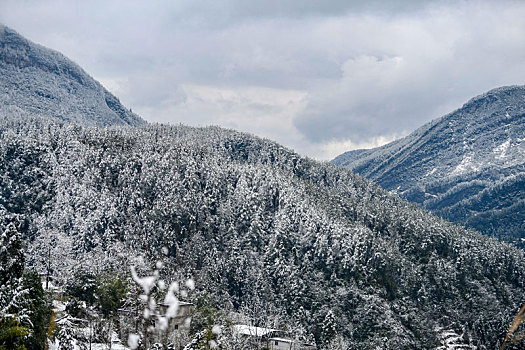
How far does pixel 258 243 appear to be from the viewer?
128m

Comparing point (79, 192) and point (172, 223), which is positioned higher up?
point (79, 192)

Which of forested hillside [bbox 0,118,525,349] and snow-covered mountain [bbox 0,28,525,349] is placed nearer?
snow-covered mountain [bbox 0,28,525,349]

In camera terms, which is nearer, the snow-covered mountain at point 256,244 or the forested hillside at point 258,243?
the snow-covered mountain at point 256,244

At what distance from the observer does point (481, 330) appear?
114750 millimetres

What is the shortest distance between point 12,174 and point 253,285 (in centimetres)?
7115

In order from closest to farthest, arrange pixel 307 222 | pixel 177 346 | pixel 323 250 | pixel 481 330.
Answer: pixel 177 346
pixel 481 330
pixel 323 250
pixel 307 222

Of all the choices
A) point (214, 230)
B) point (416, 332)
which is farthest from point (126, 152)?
point (416, 332)

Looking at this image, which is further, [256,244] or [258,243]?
[258,243]

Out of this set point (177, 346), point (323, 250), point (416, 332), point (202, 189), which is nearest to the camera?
point (177, 346)

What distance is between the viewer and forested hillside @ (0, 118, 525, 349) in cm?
10581

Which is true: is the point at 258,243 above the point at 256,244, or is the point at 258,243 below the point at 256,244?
above

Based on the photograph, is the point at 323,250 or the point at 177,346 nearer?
the point at 177,346

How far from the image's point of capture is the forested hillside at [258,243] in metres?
106

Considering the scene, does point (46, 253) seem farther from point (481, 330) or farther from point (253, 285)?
point (481, 330)
